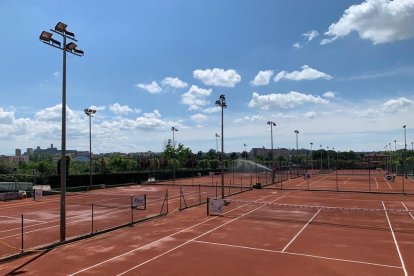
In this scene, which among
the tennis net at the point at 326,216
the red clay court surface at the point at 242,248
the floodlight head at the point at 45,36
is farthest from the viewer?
the tennis net at the point at 326,216

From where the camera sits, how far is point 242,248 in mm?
19438

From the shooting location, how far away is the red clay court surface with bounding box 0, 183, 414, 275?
15945 millimetres

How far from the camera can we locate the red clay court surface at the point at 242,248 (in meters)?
15.9

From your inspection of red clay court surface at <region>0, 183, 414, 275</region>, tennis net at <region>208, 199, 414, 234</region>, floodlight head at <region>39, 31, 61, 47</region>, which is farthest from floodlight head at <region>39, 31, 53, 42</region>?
tennis net at <region>208, 199, 414, 234</region>

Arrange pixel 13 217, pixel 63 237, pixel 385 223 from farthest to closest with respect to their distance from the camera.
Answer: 1. pixel 13 217
2. pixel 385 223
3. pixel 63 237

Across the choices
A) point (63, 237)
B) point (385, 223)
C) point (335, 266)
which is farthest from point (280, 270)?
point (385, 223)

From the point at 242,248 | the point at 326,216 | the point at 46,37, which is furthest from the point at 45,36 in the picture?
the point at 326,216

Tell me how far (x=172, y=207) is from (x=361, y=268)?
21.4m

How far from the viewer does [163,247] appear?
64.4 ft

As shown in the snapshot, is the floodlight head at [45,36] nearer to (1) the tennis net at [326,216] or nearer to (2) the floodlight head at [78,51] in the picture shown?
(2) the floodlight head at [78,51]

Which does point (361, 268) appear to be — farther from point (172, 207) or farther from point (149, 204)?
point (149, 204)

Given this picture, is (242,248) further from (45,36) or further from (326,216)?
(45,36)

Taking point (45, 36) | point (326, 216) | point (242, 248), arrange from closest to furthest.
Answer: point (45, 36), point (242, 248), point (326, 216)

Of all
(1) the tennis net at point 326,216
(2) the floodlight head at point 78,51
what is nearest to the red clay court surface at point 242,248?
(1) the tennis net at point 326,216
